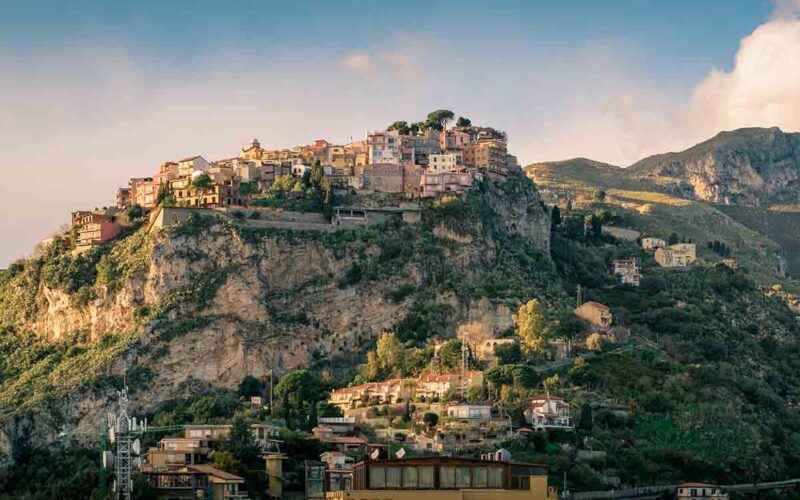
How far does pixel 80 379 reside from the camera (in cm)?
8475

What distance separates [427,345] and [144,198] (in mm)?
21869

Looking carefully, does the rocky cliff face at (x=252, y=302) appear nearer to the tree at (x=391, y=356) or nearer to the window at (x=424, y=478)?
the tree at (x=391, y=356)

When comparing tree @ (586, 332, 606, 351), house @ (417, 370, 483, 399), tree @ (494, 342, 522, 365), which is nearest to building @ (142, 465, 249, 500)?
house @ (417, 370, 483, 399)

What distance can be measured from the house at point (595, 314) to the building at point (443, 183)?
1023 centimetres

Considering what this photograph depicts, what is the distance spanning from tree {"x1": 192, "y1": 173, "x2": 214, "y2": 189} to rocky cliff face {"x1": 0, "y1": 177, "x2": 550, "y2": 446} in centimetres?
466

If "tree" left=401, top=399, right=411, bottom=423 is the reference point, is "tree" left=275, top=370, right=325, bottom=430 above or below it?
above

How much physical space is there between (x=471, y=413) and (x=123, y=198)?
32.3 m

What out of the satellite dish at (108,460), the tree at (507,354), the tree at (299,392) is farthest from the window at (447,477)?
the tree at (507,354)

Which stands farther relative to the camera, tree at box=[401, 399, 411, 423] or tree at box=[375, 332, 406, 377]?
tree at box=[375, 332, 406, 377]

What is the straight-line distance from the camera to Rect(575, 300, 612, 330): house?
91000 mm

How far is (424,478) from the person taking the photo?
29156mm

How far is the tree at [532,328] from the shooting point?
8488 centimetres

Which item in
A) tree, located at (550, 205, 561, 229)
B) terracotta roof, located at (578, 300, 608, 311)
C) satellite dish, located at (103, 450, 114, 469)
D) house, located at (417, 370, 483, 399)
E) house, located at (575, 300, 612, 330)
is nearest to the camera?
satellite dish, located at (103, 450, 114, 469)

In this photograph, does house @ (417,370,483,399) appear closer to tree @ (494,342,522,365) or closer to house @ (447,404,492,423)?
tree @ (494,342,522,365)
